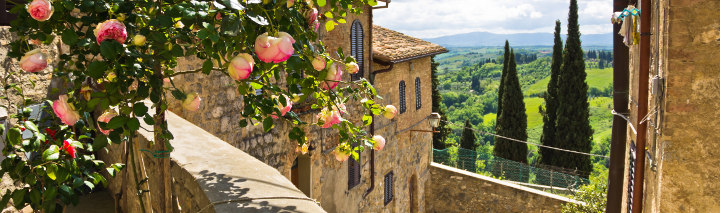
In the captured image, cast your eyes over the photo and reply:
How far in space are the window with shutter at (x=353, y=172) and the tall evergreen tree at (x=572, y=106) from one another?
50.8 ft

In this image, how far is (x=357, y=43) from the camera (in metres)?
11.1

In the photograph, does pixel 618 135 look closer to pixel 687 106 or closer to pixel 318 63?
pixel 687 106

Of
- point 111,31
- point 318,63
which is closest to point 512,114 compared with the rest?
point 318,63

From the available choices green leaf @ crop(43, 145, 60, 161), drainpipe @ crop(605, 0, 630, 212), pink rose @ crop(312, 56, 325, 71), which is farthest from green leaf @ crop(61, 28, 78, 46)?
drainpipe @ crop(605, 0, 630, 212)

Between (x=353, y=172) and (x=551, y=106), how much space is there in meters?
18.1

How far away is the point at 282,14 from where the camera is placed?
2.49 m

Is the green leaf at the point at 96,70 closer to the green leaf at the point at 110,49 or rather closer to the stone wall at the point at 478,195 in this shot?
the green leaf at the point at 110,49

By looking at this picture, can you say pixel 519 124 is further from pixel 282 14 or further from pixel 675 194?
pixel 282 14

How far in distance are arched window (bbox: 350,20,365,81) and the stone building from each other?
6.17m

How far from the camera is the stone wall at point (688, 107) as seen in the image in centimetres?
500

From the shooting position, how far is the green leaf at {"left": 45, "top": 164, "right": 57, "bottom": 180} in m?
2.61

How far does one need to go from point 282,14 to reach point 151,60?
611 mm

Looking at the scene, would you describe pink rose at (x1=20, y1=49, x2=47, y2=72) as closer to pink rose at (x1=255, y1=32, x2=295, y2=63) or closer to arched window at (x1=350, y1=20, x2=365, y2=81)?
pink rose at (x1=255, y1=32, x2=295, y2=63)

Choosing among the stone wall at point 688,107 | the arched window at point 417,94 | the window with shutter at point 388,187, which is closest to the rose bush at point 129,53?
the stone wall at point 688,107
